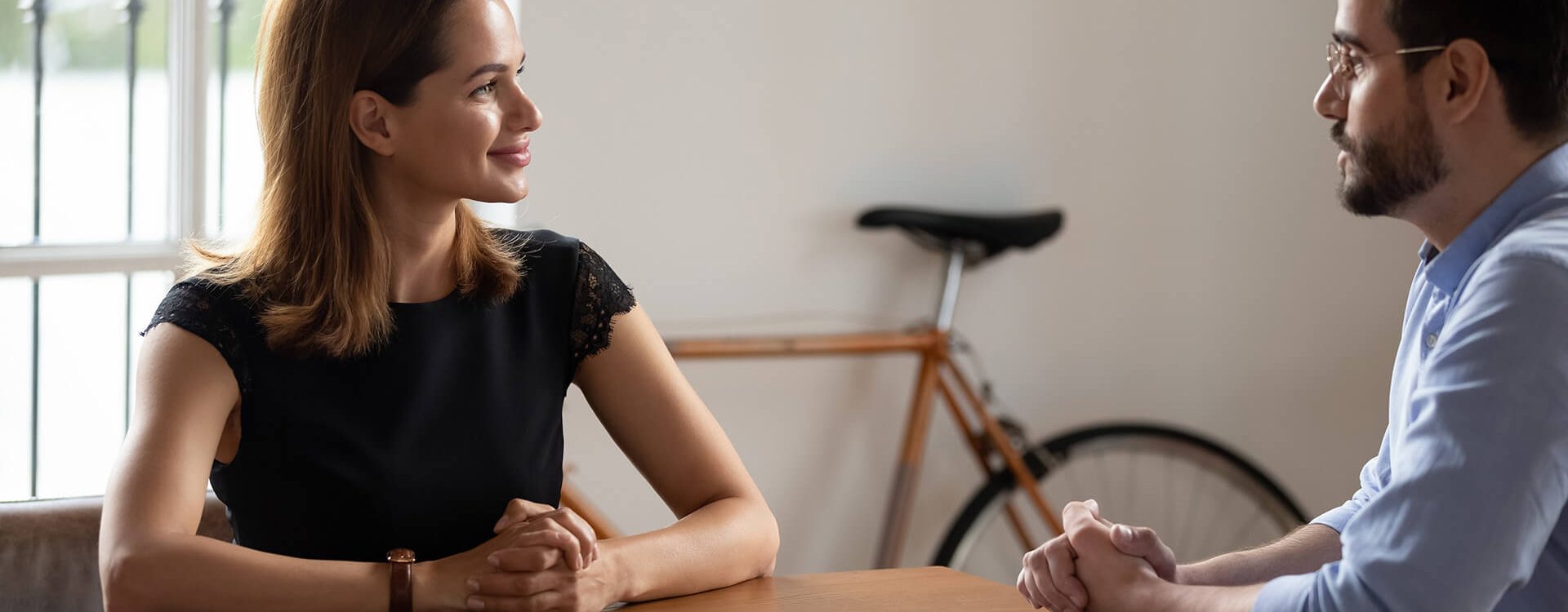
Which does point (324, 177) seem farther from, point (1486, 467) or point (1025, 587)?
point (1486, 467)

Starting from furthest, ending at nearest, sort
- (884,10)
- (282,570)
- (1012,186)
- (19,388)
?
(1012,186)
(884,10)
(19,388)
(282,570)

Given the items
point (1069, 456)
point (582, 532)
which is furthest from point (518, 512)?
point (1069, 456)

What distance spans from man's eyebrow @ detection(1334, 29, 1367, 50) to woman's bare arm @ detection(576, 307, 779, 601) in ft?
2.54

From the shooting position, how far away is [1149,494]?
11.0ft

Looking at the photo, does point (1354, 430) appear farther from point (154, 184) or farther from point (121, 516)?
point (121, 516)

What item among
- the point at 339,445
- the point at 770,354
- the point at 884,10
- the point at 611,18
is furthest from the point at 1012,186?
the point at 339,445

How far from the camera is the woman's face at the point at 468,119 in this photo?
5.31 feet

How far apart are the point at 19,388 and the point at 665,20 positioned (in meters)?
1.33

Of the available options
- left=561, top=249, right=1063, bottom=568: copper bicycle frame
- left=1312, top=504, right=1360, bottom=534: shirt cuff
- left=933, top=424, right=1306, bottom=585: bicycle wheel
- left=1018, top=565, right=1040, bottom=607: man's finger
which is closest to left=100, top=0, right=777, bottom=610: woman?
left=1018, top=565, right=1040, bottom=607: man's finger

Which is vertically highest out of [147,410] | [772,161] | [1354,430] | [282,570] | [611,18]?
[611,18]

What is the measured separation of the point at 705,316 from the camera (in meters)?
2.90

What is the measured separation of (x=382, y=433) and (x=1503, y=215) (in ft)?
3.64

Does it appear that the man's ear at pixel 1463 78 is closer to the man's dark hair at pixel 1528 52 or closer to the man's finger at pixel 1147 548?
the man's dark hair at pixel 1528 52

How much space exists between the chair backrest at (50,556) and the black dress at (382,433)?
0.47 feet
